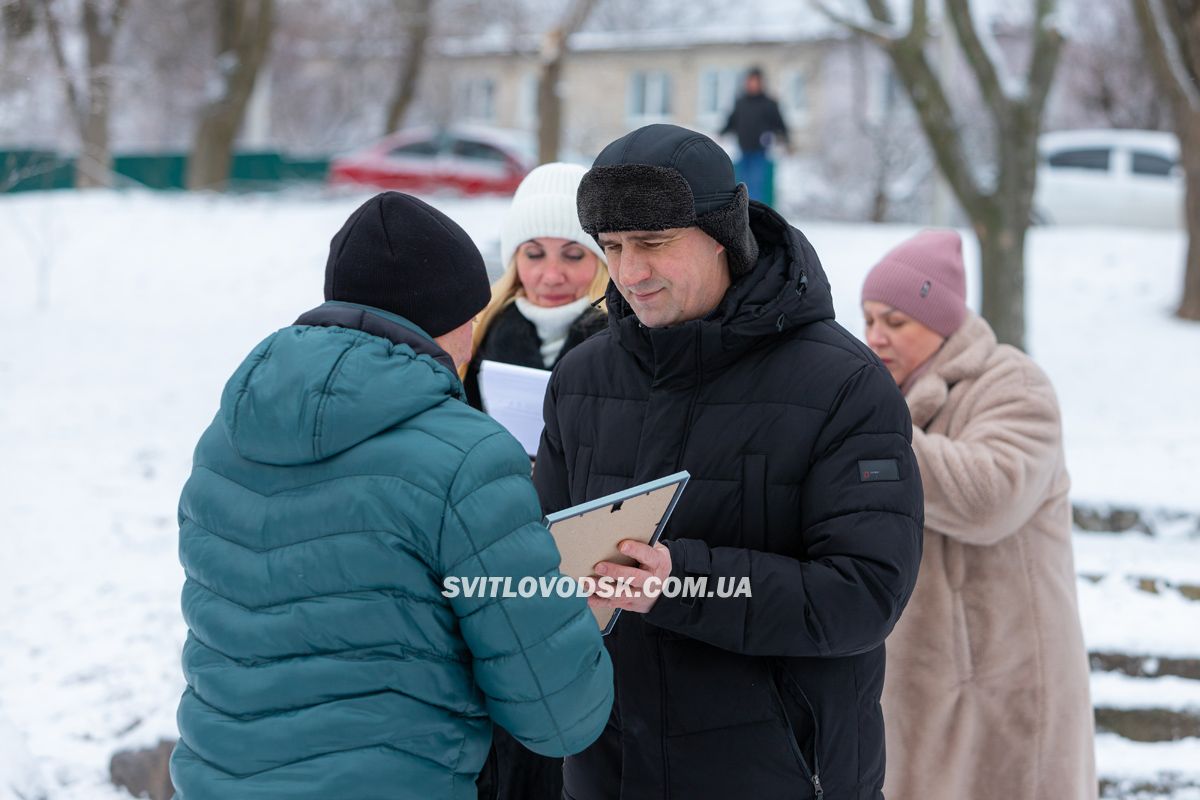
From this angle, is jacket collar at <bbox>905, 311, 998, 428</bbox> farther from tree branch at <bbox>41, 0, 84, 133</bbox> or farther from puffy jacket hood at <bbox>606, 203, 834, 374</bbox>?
tree branch at <bbox>41, 0, 84, 133</bbox>

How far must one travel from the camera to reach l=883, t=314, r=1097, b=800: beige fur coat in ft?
10.3

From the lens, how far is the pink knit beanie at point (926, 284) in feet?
10.9

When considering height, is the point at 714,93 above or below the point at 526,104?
above

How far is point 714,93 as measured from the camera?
38.6 metres

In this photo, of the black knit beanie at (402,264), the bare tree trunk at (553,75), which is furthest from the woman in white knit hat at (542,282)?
the bare tree trunk at (553,75)

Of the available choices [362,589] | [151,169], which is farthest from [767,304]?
[151,169]

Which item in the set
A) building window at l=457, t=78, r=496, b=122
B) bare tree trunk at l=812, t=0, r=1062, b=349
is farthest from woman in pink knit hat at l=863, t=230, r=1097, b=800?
building window at l=457, t=78, r=496, b=122

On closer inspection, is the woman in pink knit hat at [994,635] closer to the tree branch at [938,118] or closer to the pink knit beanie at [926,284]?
the pink knit beanie at [926,284]

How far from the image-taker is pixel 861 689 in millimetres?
2285

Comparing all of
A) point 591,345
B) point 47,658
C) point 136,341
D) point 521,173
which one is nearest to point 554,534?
point 591,345

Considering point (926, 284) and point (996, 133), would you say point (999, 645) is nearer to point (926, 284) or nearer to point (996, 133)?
point (926, 284)

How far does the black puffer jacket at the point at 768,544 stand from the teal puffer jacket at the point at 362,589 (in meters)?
0.38

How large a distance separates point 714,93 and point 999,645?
36.8 meters

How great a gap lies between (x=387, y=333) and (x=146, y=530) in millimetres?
4987
